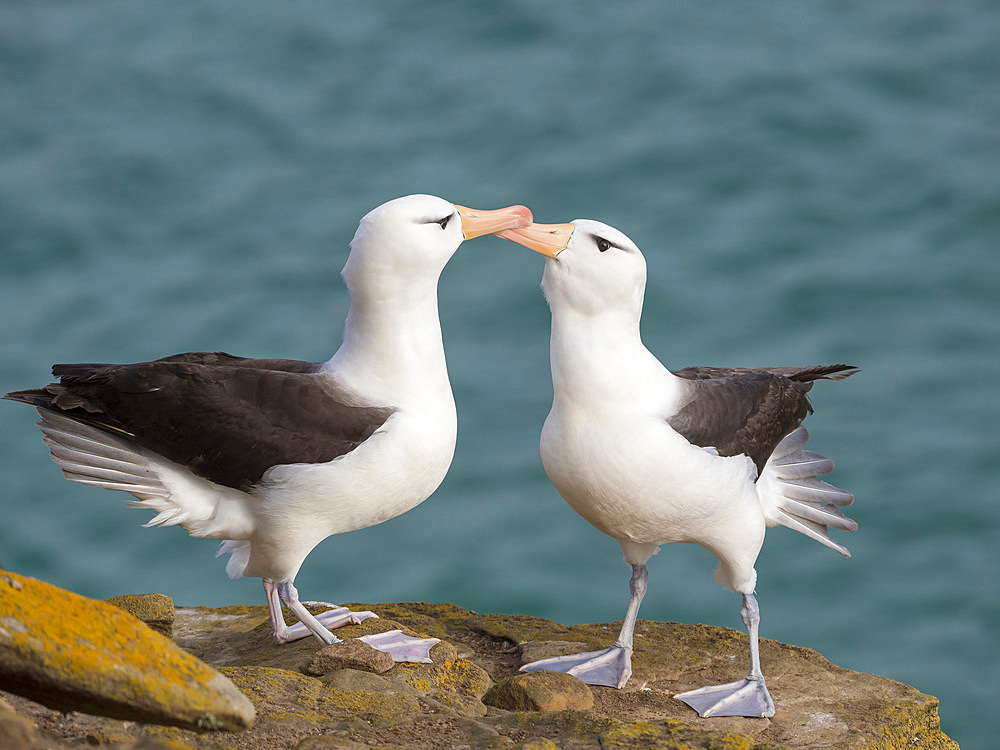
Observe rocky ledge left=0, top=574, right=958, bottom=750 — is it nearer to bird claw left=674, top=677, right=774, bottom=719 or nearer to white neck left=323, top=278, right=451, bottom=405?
bird claw left=674, top=677, right=774, bottom=719

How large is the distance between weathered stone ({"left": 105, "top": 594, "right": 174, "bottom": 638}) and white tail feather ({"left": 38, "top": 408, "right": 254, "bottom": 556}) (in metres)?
0.69

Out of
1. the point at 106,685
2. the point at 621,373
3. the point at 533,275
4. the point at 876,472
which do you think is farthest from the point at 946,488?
the point at 106,685

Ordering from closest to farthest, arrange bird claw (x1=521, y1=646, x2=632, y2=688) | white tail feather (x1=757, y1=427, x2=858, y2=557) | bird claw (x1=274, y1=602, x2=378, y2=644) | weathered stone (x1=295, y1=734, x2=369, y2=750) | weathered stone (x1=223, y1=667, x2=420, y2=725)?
weathered stone (x1=295, y1=734, x2=369, y2=750) < weathered stone (x1=223, y1=667, x2=420, y2=725) < bird claw (x1=521, y1=646, x2=632, y2=688) < bird claw (x1=274, y1=602, x2=378, y2=644) < white tail feather (x1=757, y1=427, x2=858, y2=557)

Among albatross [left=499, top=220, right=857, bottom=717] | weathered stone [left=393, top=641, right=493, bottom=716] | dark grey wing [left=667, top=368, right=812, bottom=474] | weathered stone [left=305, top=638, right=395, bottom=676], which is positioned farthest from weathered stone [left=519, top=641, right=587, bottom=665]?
dark grey wing [left=667, top=368, right=812, bottom=474]

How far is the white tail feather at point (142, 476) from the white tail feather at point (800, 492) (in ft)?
8.05

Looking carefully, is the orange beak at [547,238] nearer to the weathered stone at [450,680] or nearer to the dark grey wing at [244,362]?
the dark grey wing at [244,362]

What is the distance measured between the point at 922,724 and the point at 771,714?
0.73 meters

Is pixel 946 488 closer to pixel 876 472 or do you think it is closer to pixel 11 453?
pixel 876 472

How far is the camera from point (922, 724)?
5453 millimetres

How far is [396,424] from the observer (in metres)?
5.07

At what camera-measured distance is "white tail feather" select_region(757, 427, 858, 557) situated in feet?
19.6

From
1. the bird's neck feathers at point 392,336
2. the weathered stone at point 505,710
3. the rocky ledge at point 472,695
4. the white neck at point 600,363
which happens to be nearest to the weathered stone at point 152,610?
the rocky ledge at point 472,695

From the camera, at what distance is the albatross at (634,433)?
16.5 feet

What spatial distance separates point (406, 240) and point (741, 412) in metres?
1.61
